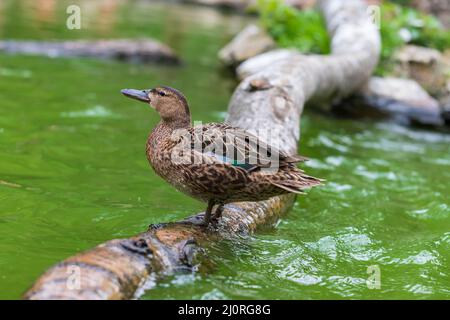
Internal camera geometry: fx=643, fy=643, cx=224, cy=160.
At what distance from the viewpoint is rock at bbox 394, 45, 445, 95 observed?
10.8 m

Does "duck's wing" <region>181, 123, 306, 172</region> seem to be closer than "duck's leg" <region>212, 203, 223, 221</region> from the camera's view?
Yes

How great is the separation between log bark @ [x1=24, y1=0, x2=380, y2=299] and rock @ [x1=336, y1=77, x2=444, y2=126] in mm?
352

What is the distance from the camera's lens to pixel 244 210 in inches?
176

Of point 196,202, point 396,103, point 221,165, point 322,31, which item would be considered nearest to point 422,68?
point 396,103

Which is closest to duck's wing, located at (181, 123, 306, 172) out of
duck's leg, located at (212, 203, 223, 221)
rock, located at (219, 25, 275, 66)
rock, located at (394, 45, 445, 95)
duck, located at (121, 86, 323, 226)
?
duck, located at (121, 86, 323, 226)

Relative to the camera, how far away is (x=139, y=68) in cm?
1151

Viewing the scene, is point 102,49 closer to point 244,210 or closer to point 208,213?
point 244,210

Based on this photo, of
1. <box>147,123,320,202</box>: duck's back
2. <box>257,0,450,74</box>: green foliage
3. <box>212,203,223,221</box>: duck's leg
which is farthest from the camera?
<box>257,0,450,74</box>: green foliage

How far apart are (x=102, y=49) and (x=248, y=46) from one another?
2.72 metres

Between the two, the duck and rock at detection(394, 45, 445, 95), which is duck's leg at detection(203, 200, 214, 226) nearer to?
the duck
